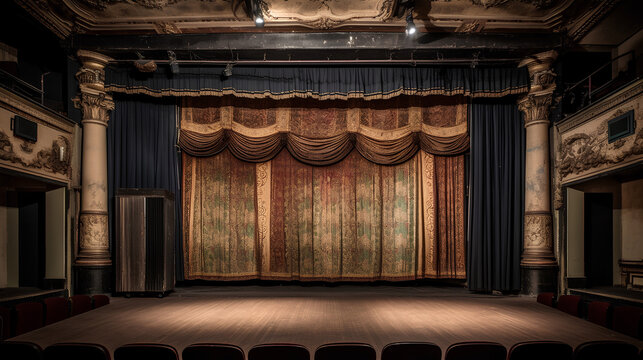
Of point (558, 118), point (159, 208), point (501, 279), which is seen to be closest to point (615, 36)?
point (558, 118)

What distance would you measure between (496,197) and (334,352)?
6.64 meters

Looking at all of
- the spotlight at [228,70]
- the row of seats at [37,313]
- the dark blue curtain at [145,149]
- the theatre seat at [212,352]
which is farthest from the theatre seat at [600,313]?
the dark blue curtain at [145,149]

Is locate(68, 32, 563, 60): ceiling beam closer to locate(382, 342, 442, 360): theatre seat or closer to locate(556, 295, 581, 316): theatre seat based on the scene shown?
locate(556, 295, 581, 316): theatre seat

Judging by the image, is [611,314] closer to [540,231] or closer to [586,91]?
[540,231]

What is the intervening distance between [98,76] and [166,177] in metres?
2.25

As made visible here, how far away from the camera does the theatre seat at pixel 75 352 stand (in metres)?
2.95

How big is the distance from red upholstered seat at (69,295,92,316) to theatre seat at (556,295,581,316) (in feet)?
21.7

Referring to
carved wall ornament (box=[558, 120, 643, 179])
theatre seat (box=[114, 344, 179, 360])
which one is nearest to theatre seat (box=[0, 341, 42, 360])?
theatre seat (box=[114, 344, 179, 360])

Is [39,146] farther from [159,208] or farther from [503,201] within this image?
[503,201]

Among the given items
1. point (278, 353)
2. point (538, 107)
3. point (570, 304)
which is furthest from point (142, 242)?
point (538, 107)

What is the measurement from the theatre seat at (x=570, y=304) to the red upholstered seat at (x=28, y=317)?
6.66m

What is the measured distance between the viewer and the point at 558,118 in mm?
8234

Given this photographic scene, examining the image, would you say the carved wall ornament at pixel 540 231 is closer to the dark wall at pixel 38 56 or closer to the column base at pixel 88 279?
the column base at pixel 88 279

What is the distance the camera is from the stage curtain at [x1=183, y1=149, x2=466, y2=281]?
9.14 m
